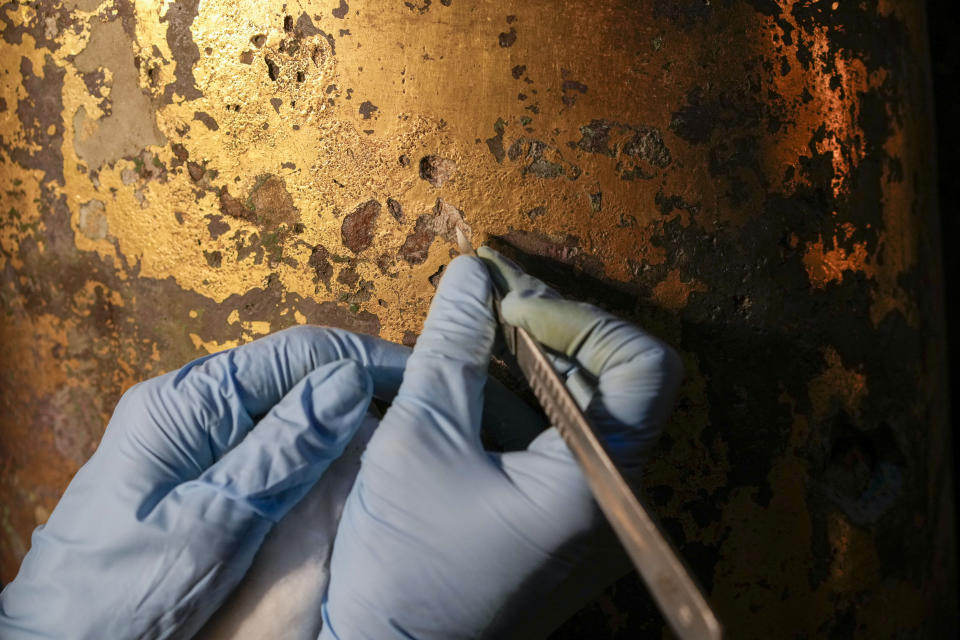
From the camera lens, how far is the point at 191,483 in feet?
2.48

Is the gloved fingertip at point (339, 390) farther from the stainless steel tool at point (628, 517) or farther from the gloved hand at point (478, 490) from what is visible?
the stainless steel tool at point (628, 517)

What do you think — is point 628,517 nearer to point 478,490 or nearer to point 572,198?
point 478,490

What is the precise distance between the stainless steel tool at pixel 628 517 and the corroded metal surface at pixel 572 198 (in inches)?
6.4

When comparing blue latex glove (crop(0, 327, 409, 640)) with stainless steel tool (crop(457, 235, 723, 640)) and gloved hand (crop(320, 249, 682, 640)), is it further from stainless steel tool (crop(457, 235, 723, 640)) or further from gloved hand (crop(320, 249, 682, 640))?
stainless steel tool (crop(457, 235, 723, 640))

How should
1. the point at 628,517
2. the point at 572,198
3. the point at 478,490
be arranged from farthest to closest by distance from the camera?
the point at 572,198, the point at 478,490, the point at 628,517

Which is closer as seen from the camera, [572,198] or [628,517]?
[628,517]

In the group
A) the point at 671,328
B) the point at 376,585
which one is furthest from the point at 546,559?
the point at 671,328

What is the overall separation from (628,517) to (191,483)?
18.0 inches

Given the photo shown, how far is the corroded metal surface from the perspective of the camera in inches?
30.7

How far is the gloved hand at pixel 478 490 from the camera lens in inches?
26.8

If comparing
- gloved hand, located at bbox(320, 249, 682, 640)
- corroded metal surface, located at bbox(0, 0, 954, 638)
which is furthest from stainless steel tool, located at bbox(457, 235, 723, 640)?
corroded metal surface, located at bbox(0, 0, 954, 638)

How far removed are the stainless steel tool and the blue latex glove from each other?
0.67 ft

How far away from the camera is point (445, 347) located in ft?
2.46

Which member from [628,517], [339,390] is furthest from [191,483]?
[628,517]
